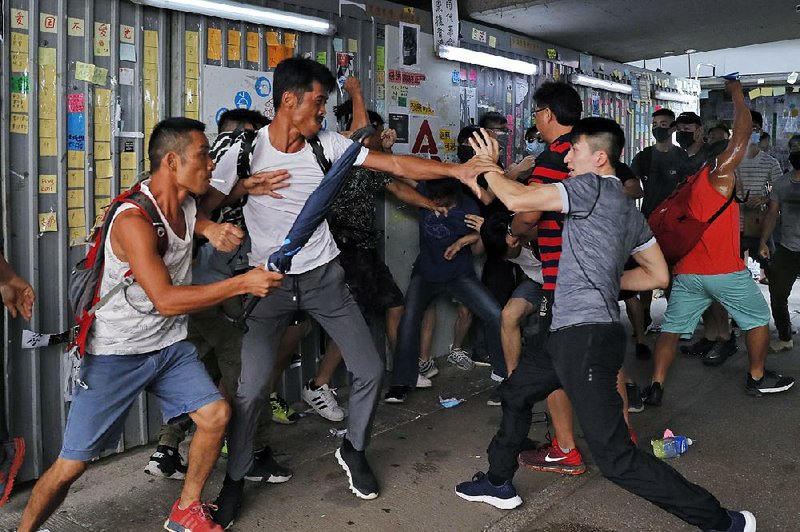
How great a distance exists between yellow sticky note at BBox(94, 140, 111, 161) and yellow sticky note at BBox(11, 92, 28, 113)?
42 cm

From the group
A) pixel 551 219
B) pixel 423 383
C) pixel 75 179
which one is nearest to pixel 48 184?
pixel 75 179

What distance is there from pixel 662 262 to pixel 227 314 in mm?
2070

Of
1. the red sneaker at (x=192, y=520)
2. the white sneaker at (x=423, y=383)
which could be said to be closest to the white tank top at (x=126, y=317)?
the red sneaker at (x=192, y=520)

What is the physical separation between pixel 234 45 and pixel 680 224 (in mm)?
3136

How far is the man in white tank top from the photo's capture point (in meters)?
2.96

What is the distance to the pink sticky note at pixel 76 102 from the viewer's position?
402 centimetres

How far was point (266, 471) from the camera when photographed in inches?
159

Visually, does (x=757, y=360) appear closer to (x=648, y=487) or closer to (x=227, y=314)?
(x=648, y=487)

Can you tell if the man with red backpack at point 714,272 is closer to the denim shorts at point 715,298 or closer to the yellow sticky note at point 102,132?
the denim shorts at point 715,298

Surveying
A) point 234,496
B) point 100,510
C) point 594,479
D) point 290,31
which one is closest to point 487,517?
point 594,479

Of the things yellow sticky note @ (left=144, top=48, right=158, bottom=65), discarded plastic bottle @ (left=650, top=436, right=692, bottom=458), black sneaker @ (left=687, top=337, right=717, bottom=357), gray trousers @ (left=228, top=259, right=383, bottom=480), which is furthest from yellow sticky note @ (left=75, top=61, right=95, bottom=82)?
black sneaker @ (left=687, top=337, right=717, bottom=357)

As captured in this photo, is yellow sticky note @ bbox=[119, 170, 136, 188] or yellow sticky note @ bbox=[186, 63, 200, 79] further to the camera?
yellow sticky note @ bbox=[186, 63, 200, 79]

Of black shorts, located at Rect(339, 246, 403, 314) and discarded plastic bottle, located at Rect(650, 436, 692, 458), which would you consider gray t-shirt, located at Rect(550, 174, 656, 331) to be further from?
black shorts, located at Rect(339, 246, 403, 314)

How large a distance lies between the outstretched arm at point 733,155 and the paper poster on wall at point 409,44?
7.95ft
